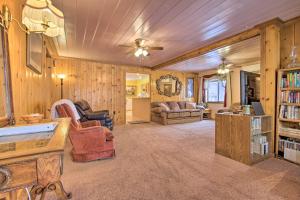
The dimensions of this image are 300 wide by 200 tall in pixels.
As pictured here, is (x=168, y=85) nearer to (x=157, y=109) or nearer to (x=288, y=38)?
(x=157, y=109)

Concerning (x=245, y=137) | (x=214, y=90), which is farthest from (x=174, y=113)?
(x=245, y=137)

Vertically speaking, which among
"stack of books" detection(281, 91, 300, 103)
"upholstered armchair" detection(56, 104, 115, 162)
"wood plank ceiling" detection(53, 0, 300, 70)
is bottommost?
"upholstered armchair" detection(56, 104, 115, 162)

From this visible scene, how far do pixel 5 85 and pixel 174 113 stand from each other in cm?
542

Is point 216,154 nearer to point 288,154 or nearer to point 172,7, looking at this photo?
point 288,154

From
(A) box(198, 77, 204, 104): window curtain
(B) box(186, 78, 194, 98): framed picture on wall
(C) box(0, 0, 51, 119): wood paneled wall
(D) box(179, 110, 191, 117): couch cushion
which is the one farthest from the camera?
(B) box(186, 78, 194, 98): framed picture on wall

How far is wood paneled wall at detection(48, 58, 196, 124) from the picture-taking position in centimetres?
535

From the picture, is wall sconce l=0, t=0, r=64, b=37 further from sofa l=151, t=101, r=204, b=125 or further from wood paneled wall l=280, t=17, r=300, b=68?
sofa l=151, t=101, r=204, b=125

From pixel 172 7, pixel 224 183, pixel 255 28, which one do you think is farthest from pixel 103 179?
pixel 255 28

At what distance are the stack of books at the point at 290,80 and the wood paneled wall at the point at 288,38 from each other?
31 centimetres

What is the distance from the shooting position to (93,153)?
2707mm

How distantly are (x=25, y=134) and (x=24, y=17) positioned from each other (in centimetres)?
112

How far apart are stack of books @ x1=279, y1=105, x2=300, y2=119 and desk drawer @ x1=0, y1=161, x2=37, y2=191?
135 inches

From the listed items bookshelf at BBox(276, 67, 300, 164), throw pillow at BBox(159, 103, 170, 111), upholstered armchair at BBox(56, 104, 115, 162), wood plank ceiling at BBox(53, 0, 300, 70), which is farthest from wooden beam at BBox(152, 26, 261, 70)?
upholstered armchair at BBox(56, 104, 115, 162)

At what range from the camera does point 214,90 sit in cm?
767
